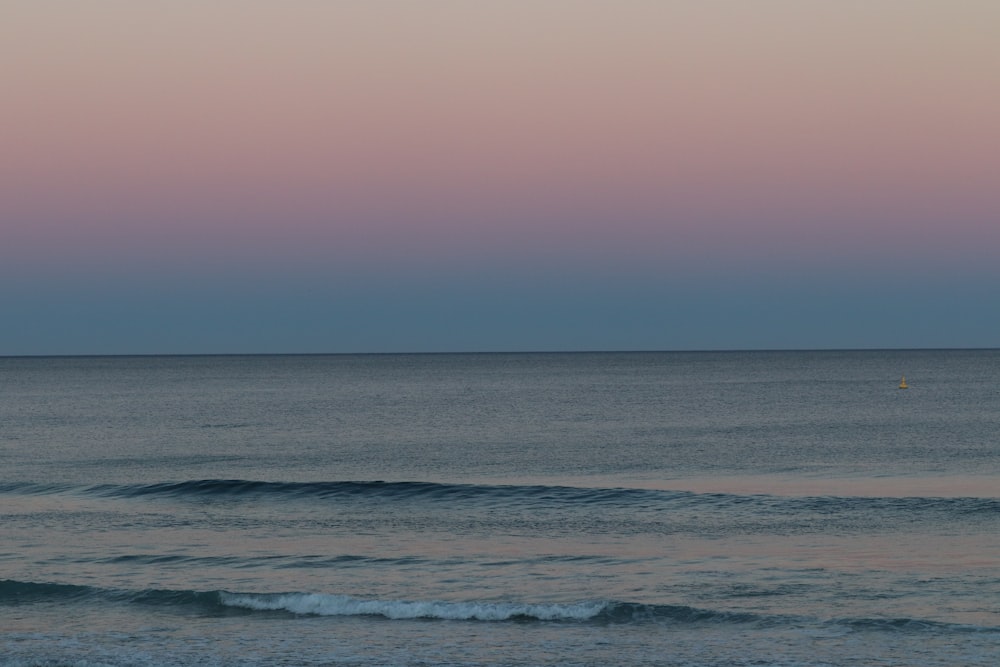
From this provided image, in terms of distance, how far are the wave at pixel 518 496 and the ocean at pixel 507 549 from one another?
189 millimetres

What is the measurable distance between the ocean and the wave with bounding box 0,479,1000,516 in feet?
0.62

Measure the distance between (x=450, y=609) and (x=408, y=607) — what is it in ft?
3.09

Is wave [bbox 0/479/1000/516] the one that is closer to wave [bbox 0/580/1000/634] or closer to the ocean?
the ocean

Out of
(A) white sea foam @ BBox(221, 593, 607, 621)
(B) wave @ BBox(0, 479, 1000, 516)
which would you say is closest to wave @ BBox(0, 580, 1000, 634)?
(A) white sea foam @ BBox(221, 593, 607, 621)

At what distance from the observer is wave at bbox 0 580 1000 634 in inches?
912

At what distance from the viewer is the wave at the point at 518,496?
122ft

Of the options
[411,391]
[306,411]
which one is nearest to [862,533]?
[306,411]

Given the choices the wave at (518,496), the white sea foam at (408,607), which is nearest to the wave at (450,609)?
the white sea foam at (408,607)

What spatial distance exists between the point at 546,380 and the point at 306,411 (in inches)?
3084

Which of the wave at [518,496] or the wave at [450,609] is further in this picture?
the wave at [518,496]

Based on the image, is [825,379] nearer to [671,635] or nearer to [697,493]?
[697,493]

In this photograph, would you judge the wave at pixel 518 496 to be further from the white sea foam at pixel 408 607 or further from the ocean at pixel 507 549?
the white sea foam at pixel 408 607

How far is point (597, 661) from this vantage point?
69.1 ft

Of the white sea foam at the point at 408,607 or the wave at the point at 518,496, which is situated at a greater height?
the wave at the point at 518,496
